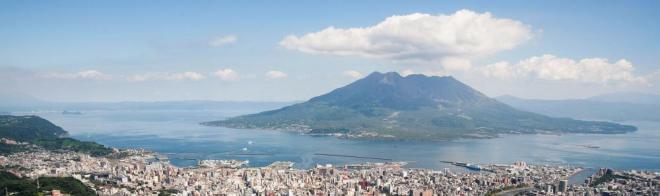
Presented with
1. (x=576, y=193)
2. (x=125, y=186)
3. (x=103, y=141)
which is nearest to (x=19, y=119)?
(x=103, y=141)

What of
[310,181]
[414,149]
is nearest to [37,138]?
[310,181]

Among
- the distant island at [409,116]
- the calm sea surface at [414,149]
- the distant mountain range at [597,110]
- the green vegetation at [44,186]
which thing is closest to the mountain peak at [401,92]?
the distant island at [409,116]

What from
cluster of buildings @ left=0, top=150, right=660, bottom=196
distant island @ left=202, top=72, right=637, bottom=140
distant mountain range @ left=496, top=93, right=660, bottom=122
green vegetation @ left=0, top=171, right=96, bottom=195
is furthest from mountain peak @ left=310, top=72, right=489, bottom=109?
green vegetation @ left=0, top=171, right=96, bottom=195

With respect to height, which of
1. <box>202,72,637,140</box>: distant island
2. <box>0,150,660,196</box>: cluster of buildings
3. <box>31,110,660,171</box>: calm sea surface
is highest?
<box>202,72,637,140</box>: distant island

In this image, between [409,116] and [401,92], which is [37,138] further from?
[401,92]

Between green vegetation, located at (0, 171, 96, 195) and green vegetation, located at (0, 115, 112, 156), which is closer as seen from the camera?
green vegetation, located at (0, 171, 96, 195)

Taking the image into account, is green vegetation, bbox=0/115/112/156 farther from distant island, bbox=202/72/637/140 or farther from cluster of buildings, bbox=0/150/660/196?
distant island, bbox=202/72/637/140
